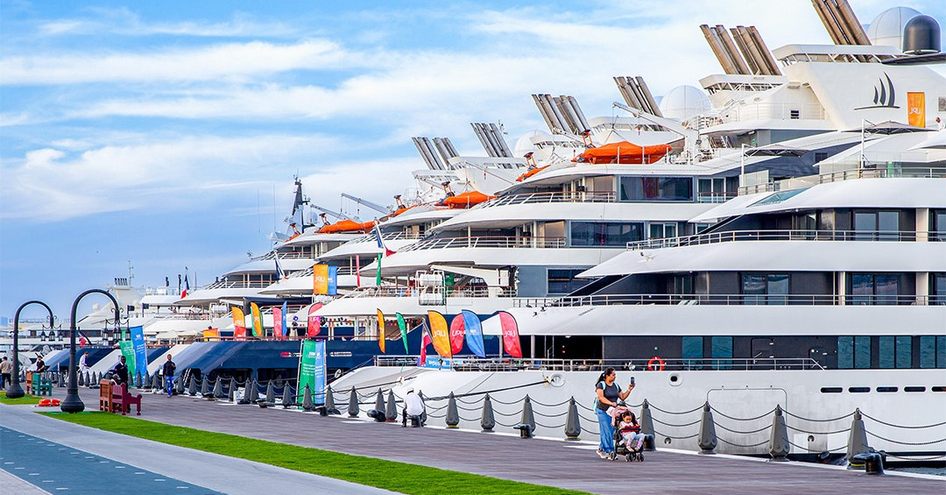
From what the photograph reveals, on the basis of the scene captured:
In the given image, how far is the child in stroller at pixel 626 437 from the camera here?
25484 millimetres

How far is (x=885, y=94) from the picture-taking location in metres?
61.1

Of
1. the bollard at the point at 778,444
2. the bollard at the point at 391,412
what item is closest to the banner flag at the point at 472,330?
the bollard at the point at 391,412

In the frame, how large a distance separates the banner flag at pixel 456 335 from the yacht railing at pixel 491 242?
56.8 feet

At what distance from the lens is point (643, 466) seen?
80.5ft

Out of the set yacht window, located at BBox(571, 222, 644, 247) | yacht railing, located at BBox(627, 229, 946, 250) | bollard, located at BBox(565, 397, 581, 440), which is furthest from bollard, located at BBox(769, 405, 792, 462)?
yacht window, located at BBox(571, 222, 644, 247)

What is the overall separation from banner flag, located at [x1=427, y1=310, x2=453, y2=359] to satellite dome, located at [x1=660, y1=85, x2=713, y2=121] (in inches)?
1432

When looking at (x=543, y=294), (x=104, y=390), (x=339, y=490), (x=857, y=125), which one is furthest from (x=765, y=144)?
(x=339, y=490)

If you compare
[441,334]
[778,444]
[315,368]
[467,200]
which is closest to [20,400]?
[315,368]

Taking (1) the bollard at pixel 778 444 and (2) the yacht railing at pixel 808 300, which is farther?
(2) the yacht railing at pixel 808 300

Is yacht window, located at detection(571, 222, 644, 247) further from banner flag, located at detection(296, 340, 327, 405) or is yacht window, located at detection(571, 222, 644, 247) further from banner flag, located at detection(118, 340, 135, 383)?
banner flag, located at detection(296, 340, 327, 405)

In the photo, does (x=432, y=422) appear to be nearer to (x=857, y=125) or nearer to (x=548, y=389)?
(x=548, y=389)

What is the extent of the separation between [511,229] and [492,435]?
114ft

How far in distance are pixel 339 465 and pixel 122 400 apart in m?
19.4

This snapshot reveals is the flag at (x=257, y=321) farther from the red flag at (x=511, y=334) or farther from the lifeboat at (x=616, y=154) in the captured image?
the red flag at (x=511, y=334)
